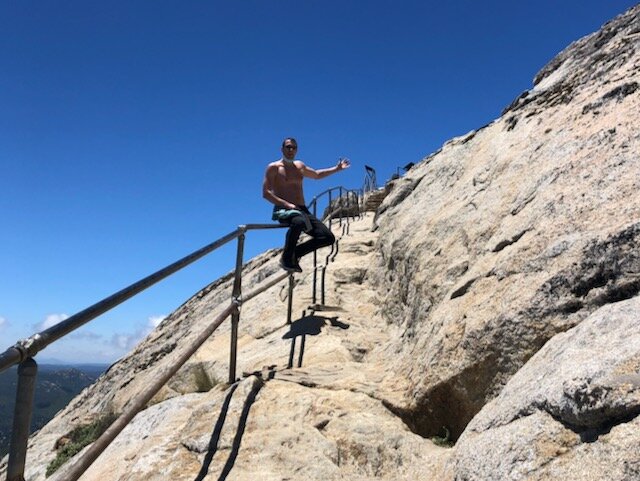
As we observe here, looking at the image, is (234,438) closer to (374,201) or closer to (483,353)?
(483,353)

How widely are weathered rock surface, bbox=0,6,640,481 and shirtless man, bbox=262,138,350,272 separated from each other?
3.23 feet

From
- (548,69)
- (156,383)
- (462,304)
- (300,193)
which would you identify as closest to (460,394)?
(462,304)

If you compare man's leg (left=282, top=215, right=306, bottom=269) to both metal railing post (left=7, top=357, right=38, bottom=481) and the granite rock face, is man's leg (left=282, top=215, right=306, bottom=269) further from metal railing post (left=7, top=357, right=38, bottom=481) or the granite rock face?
metal railing post (left=7, top=357, right=38, bottom=481)

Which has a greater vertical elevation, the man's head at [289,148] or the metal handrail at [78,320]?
the man's head at [289,148]

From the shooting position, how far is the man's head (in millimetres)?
8234

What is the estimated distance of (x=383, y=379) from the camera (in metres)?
5.27

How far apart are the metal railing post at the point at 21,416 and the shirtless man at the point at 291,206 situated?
544cm

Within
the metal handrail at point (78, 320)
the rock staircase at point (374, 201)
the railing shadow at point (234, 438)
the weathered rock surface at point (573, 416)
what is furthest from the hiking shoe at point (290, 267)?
the rock staircase at point (374, 201)

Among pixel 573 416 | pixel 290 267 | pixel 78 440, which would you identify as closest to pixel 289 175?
pixel 290 267

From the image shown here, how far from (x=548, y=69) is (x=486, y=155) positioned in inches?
161

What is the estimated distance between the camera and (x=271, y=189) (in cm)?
798

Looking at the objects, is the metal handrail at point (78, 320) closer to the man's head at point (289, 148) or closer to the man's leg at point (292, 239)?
the man's leg at point (292, 239)

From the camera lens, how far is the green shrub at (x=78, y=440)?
292 inches

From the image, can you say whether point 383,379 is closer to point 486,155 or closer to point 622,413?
point 622,413
